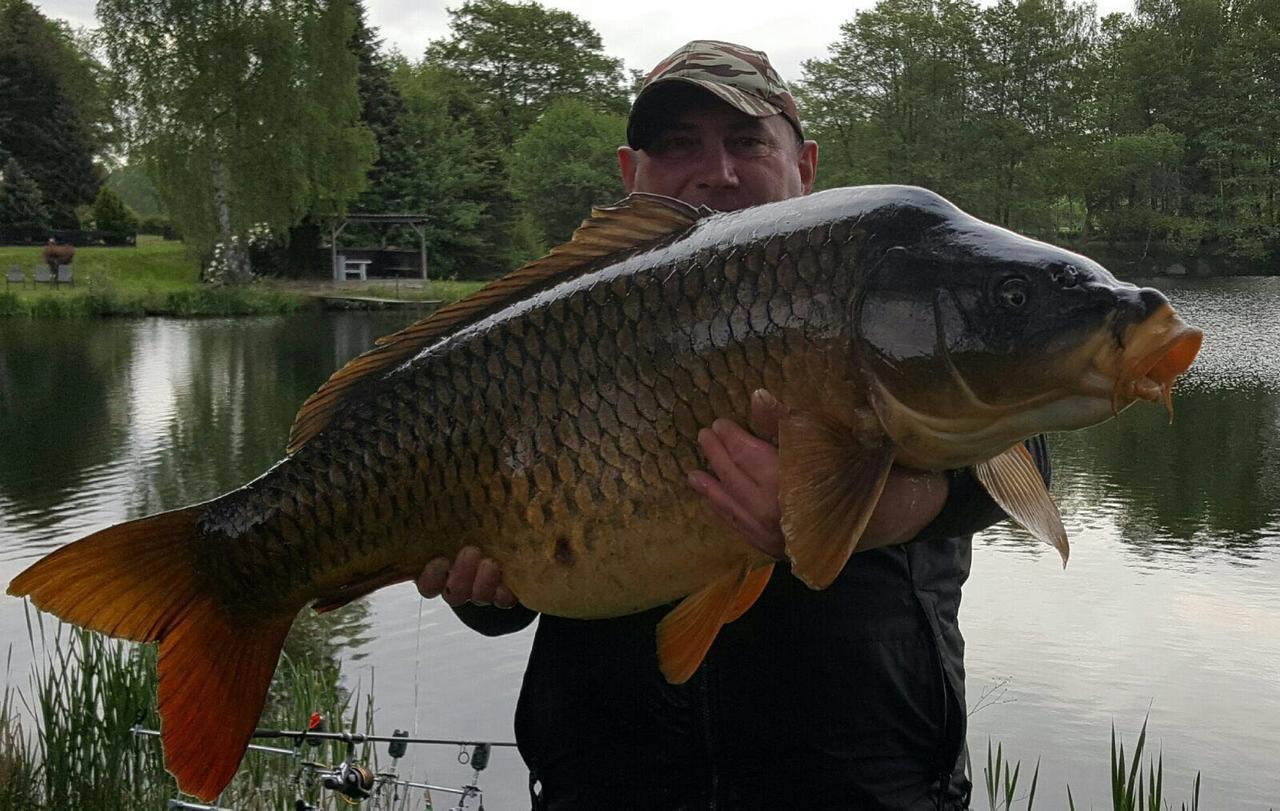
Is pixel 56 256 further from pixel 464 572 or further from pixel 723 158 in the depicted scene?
pixel 464 572

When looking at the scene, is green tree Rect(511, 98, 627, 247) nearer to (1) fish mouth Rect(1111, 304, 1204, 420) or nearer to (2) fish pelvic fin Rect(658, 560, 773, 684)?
(2) fish pelvic fin Rect(658, 560, 773, 684)

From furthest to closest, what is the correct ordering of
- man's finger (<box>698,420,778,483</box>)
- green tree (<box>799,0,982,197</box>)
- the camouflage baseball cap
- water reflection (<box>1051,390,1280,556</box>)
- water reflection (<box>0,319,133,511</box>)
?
green tree (<box>799,0,982,197</box>), water reflection (<box>0,319,133,511</box>), water reflection (<box>1051,390,1280,556</box>), the camouflage baseball cap, man's finger (<box>698,420,778,483</box>)

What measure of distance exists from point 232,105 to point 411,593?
702 inches

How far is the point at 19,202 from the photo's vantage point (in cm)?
2503

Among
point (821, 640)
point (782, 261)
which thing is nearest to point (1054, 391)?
point (782, 261)

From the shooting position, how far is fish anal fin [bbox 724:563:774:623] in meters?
1.14

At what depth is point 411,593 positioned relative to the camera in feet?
18.1

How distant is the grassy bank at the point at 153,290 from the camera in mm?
18047

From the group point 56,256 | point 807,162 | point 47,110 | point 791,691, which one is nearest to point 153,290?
point 56,256

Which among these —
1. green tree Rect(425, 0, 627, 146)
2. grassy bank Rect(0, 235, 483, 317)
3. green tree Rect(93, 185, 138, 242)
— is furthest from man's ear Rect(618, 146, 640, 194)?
green tree Rect(425, 0, 627, 146)

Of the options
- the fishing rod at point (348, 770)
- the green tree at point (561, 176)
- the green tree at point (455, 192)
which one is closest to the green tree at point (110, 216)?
the green tree at point (455, 192)

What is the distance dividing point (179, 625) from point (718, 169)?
3.14 feet

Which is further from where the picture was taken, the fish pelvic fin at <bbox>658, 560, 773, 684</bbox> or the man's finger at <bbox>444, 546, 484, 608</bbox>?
the man's finger at <bbox>444, 546, 484, 608</bbox>

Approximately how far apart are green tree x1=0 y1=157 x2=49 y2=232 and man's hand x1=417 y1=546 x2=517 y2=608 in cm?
2734
